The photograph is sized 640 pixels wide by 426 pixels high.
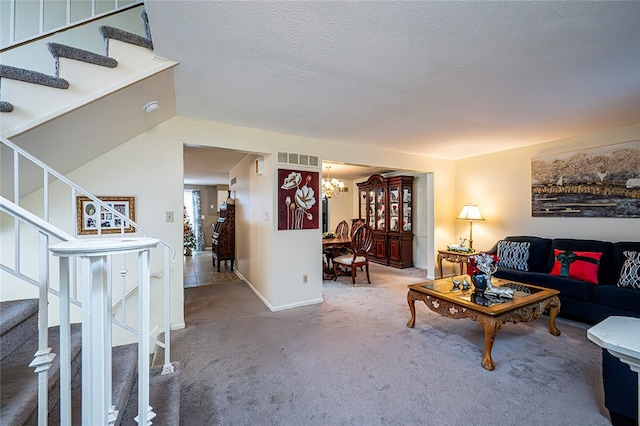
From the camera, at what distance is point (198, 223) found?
9.14 meters

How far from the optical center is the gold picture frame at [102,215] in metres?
2.52

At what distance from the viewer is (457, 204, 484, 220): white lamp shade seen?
4.58 metres

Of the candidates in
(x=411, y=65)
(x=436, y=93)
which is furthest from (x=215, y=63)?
(x=436, y=93)

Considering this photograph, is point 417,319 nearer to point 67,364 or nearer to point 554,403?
point 554,403

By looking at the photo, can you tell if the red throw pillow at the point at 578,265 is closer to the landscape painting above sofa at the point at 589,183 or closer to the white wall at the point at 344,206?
the landscape painting above sofa at the point at 589,183

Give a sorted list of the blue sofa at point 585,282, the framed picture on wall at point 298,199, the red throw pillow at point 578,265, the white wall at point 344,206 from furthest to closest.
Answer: the white wall at point 344,206
the framed picture on wall at point 298,199
the red throw pillow at point 578,265
the blue sofa at point 585,282

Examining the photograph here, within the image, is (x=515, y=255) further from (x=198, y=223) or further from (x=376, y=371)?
(x=198, y=223)

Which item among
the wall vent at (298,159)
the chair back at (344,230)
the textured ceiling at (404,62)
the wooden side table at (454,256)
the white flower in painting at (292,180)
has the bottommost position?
the wooden side table at (454,256)

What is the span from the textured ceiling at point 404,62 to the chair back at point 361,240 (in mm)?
2115

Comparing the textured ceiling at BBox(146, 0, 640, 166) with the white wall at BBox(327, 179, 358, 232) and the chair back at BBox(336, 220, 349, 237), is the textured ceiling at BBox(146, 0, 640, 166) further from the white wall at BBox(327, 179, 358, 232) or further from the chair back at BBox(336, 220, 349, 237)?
the white wall at BBox(327, 179, 358, 232)

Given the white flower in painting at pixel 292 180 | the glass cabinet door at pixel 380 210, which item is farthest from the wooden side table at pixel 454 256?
the white flower in painting at pixel 292 180

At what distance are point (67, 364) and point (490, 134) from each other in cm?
433

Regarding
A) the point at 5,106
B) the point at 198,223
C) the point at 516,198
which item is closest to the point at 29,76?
the point at 5,106

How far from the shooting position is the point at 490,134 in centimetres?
359
